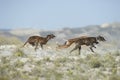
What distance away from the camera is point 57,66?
925 inches

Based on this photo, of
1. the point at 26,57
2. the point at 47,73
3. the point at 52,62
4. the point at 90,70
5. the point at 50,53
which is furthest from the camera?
the point at 50,53

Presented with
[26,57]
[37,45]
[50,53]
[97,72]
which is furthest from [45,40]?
[97,72]

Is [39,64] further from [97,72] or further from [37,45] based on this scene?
[37,45]

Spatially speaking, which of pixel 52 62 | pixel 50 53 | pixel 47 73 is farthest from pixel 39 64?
pixel 50 53

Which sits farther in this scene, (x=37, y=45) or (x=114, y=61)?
(x=37, y=45)

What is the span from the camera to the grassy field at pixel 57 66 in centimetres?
2075

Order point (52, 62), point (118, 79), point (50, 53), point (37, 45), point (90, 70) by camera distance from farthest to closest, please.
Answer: point (37, 45) < point (50, 53) < point (52, 62) < point (90, 70) < point (118, 79)

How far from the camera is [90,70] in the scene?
22844 millimetres

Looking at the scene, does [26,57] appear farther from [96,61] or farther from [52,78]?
[52,78]

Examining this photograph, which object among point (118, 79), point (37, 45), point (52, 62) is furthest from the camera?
point (37, 45)

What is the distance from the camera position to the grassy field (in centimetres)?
2075

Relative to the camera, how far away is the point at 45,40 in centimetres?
3095

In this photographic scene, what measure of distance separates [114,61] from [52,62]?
3.76m

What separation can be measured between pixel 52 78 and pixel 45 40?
11.1 metres
